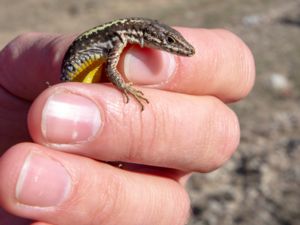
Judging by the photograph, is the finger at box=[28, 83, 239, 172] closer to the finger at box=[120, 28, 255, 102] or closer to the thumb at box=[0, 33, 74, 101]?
the finger at box=[120, 28, 255, 102]

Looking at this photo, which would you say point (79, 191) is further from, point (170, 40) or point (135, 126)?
point (170, 40)

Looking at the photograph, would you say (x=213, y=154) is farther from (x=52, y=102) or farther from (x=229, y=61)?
(x=52, y=102)

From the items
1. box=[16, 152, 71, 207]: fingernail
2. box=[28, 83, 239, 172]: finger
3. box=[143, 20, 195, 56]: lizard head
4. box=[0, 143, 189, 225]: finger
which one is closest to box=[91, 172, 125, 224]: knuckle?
box=[0, 143, 189, 225]: finger

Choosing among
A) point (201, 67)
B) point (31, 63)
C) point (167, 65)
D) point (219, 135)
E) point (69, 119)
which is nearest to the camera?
point (69, 119)

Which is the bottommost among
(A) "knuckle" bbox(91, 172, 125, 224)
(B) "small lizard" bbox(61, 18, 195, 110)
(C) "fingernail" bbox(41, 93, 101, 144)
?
(A) "knuckle" bbox(91, 172, 125, 224)

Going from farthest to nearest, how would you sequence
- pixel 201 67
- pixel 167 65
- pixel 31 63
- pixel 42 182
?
pixel 31 63, pixel 201 67, pixel 167 65, pixel 42 182

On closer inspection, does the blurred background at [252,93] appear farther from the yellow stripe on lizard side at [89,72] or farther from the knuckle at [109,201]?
the yellow stripe on lizard side at [89,72]

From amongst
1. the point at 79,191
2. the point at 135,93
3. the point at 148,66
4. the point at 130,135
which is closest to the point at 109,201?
the point at 79,191
